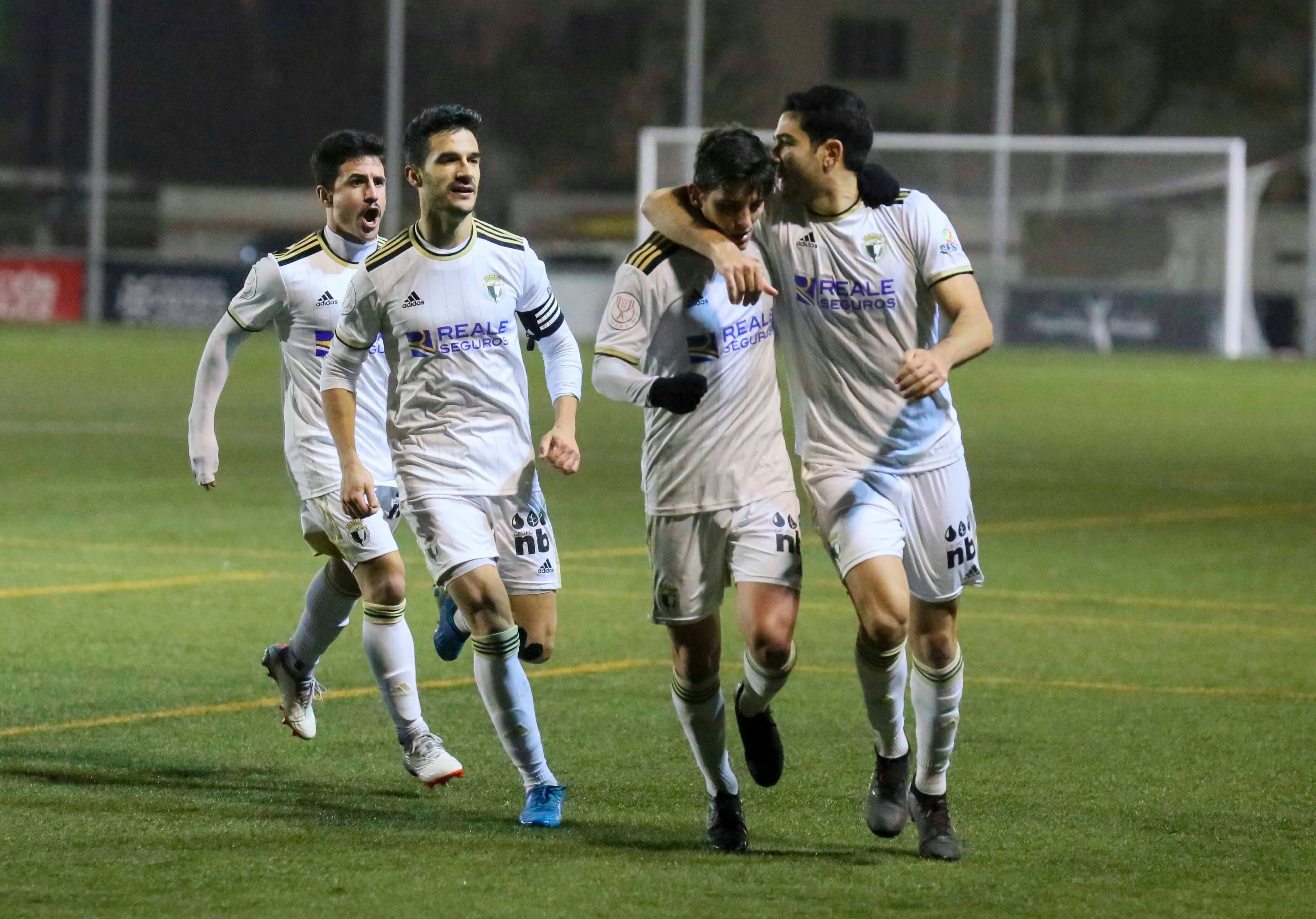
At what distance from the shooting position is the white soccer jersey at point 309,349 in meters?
7.67

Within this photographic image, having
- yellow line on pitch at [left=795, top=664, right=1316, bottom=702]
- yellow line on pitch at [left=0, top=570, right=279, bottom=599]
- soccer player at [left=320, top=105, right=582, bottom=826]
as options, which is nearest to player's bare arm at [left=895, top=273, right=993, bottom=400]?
soccer player at [left=320, top=105, right=582, bottom=826]

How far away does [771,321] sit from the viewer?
6.52 metres

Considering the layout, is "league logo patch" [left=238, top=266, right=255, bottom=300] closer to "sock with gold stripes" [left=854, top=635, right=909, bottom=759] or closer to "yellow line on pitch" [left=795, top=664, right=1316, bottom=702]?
"sock with gold stripes" [left=854, top=635, right=909, bottom=759]

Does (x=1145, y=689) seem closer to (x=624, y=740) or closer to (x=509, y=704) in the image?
(x=624, y=740)

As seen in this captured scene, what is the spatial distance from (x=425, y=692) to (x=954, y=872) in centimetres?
325

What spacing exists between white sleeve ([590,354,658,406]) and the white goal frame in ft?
99.8

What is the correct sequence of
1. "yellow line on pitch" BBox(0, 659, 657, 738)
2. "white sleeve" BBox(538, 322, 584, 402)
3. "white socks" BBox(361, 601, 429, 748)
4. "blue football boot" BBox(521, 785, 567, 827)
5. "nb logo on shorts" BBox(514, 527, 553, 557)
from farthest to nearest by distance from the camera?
"yellow line on pitch" BBox(0, 659, 657, 738), "white socks" BBox(361, 601, 429, 748), "white sleeve" BBox(538, 322, 584, 402), "nb logo on shorts" BBox(514, 527, 553, 557), "blue football boot" BBox(521, 785, 567, 827)

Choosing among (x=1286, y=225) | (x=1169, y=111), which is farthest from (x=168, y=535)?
(x=1169, y=111)

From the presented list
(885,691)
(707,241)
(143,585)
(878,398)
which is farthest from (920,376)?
(143,585)

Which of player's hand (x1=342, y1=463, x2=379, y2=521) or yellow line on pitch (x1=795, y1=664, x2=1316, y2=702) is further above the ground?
player's hand (x1=342, y1=463, x2=379, y2=521)

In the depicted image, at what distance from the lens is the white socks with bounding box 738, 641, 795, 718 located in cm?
634

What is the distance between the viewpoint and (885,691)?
6379 mm

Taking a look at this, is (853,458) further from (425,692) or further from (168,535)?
(168,535)

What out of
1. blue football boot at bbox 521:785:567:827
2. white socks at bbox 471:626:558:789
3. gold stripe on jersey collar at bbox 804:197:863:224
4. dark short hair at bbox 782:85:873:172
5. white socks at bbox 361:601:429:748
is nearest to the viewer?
dark short hair at bbox 782:85:873:172
